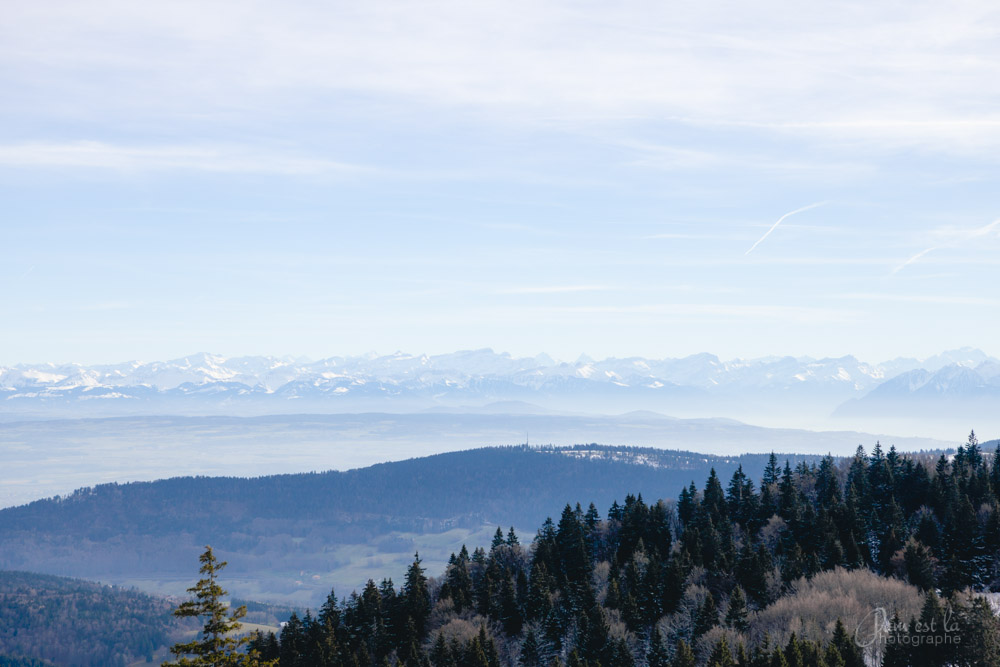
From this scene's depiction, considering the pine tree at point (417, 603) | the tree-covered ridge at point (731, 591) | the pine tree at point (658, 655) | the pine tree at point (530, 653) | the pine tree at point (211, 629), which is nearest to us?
the pine tree at point (211, 629)

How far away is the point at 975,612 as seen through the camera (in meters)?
73.9

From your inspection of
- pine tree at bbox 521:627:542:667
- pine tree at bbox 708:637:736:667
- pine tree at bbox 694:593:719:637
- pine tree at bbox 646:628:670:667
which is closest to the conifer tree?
pine tree at bbox 694:593:719:637

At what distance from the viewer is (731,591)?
112 metres

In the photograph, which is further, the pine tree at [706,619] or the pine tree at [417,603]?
the pine tree at [417,603]

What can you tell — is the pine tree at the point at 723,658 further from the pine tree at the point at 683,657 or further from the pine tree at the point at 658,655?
the pine tree at the point at 658,655

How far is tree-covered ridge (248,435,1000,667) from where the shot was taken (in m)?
82.7

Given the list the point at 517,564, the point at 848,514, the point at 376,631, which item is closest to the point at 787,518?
the point at 848,514

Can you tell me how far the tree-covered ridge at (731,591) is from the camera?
82688 mm

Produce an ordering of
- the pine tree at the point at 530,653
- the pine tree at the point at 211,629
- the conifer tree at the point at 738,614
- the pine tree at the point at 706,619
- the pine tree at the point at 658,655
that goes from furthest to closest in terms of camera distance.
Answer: the pine tree at the point at 530,653, the pine tree at the point at 706,619, the conifer tree at the point at 738,614, the pine tree at the point at 658,655, the pine tree at the point at 211,629

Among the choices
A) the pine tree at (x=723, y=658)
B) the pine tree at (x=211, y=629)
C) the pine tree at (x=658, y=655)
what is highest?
the pine tree at (x=211, y=629)

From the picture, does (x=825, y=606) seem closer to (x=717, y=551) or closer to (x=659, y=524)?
(x=717, y=551)

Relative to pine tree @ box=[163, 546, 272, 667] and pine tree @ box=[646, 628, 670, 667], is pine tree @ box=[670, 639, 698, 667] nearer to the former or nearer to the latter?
pine tree @ box=[646, 628, 670, 667]

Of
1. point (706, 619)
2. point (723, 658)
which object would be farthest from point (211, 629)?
point (706, 619)

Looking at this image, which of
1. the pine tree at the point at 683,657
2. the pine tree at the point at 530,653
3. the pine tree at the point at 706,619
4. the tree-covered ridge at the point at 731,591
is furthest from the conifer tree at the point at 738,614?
the pine tree at the point at 530,653
